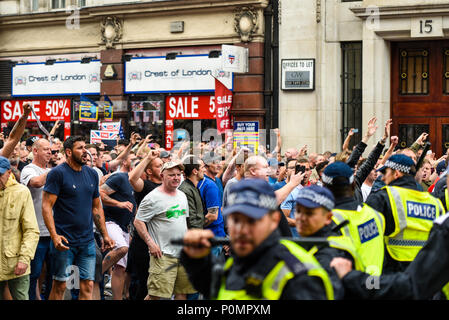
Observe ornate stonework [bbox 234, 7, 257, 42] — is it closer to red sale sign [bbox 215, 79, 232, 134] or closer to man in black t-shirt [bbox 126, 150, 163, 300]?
red sale sign [bbox 215, 79, 232, 134]

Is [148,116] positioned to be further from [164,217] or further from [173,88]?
[164,217]

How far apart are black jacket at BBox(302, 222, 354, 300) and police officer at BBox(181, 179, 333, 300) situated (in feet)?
0.86

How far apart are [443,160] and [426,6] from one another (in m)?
6.46

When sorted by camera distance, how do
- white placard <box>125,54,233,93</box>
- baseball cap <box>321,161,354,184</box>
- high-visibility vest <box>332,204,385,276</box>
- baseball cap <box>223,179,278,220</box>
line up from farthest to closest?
white placard <box>125,54,233,93</box>, baseball cap <box>321,161,354,184</box>, high-visibility vest <box>332,204,385,276</box>, baseball cap <box>223,179,278,220</box>

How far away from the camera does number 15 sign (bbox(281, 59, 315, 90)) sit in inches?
778

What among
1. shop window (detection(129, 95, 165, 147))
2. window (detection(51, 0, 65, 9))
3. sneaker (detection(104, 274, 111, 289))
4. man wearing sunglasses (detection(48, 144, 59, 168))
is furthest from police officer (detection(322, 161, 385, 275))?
window (detection(51, 0, 65, 9))

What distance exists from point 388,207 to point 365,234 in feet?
3.33

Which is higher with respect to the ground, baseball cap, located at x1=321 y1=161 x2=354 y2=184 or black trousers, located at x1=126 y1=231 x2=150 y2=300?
baseball cap, located at x1=321 y1=161 x2=354 y2=184

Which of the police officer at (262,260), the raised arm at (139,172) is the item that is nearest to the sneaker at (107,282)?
the raised arm at (139,172)

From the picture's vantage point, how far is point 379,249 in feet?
17.9

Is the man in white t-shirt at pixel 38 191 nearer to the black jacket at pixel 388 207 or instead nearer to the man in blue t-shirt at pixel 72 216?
the man in blue t-shirt at pixel 72 216

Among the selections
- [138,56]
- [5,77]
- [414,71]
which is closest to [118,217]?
[414,71]

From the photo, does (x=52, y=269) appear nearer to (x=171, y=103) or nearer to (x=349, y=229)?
(x=349, y=229)
